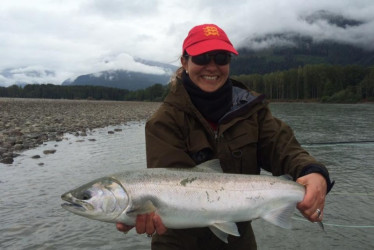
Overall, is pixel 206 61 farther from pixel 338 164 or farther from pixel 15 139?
pixel 15 139

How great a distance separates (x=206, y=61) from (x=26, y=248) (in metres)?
4.46

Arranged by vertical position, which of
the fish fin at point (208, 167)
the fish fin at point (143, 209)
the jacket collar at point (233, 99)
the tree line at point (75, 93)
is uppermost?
the tree line at point (75, 93)

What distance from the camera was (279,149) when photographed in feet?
9.64

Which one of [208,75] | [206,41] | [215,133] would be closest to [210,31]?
[206,41]

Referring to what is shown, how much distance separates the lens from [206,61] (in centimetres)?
299

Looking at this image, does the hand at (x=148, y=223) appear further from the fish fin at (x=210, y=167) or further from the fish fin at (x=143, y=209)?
the fish fin at (x=210, y=167)

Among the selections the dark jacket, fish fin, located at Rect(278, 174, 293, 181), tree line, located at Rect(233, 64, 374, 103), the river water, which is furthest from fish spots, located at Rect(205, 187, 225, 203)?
tree line, located at Rect(233, 64, 374, 103)

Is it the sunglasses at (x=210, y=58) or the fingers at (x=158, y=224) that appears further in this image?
the sunglasses at (x=210, y=58)

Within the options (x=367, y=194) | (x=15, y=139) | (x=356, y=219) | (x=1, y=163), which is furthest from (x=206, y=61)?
(x=15, y=139)

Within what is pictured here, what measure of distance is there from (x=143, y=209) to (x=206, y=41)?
61.1 inches

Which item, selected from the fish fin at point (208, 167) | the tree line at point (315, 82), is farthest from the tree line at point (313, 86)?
the fish fin at point (208, 167)

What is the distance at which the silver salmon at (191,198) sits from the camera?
2594 millimetres

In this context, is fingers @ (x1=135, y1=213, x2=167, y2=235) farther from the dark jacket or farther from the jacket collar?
the jacket collar

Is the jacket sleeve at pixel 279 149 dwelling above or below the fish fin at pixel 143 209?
above
